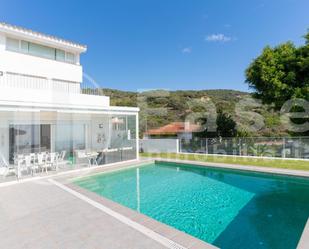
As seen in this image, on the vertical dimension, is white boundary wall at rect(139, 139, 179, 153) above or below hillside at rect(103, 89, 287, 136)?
below

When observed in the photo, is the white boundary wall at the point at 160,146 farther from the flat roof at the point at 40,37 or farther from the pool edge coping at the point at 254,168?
the flat roof at the point at 40,37

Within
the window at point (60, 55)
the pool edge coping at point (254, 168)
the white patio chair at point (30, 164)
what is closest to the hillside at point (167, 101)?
the window at point (60, 55)

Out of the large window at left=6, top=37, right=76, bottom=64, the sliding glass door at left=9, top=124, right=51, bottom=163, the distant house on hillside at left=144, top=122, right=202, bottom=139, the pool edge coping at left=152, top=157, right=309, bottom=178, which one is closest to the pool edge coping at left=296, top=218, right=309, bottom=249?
the pool edge coping at left=152, top=157, right=309, bottom=178

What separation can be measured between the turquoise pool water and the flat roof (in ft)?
40.3

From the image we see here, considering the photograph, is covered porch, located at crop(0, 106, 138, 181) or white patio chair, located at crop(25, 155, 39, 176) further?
covered porch, located at crop(0, 106, 138, 181)

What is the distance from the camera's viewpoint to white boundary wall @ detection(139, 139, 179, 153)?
21.8 metres

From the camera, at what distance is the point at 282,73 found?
17.7 metres

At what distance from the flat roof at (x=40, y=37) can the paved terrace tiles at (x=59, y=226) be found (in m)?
13.3

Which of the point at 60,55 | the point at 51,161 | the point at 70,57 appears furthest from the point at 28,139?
the point at 70,57

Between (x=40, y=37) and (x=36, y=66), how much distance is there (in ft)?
7.79

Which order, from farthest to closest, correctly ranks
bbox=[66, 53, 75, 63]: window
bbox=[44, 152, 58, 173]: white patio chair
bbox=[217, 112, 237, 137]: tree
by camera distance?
1. bbox=[217, 112, 237, 137]: tree
2. bbox=[66, 53, 75, 63]: window
3. bbox=[44, 152, 58, 173]: white patio chair

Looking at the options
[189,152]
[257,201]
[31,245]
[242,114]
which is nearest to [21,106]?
[31,245]

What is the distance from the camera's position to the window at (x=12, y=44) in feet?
54.9

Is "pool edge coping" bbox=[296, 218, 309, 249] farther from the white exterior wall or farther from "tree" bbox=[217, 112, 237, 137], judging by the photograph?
the white exterior wall
